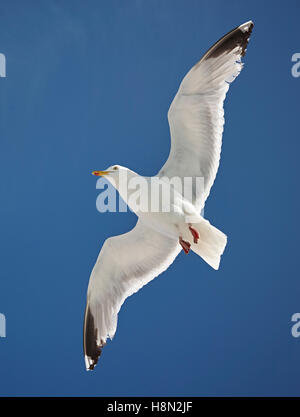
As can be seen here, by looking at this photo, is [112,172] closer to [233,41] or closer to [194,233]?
[194,233]

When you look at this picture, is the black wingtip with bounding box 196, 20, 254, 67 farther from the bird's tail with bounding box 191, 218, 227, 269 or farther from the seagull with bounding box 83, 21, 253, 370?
the bird's tail with bounding box 191, 218, 227, 269

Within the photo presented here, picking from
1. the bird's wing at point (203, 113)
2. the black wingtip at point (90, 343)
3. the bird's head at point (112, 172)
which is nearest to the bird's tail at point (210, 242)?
the bird's wing at point (203, 113)

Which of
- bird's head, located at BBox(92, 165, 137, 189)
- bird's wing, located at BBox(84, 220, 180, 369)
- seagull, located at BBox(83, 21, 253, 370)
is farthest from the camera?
bird's wing, located at BBox(84, 220, 180, 369)

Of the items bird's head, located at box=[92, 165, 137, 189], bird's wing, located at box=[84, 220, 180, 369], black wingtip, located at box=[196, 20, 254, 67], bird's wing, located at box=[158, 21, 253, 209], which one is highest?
black wingtip, located at box=[196, 20, 254, 67]

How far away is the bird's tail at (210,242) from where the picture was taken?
6.55 metres

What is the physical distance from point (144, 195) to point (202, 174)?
2.52ft

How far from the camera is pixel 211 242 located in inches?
261

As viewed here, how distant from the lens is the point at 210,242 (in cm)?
664

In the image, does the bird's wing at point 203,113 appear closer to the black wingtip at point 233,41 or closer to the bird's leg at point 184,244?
the black wingtip at point 233,41

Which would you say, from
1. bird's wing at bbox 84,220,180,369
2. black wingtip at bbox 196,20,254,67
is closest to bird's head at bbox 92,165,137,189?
bird's wing at bbox 84,220,180,369

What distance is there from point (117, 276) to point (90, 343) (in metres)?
0.82

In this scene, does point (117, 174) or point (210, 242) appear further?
point (117, 174)

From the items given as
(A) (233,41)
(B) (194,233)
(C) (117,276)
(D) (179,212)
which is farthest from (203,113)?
(C) (117,276)

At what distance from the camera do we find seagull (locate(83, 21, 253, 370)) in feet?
22.1
